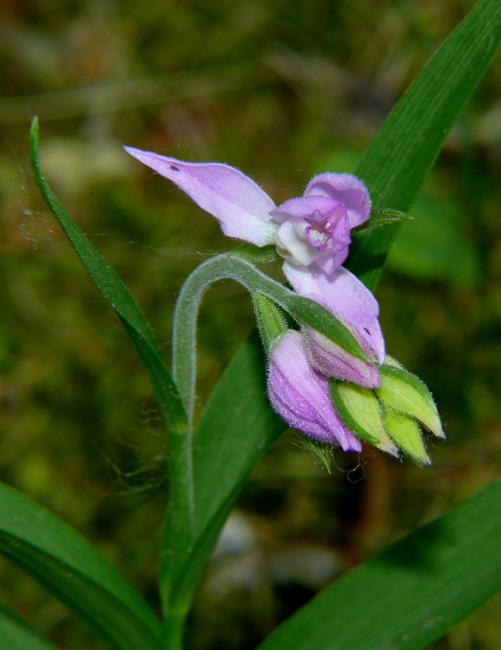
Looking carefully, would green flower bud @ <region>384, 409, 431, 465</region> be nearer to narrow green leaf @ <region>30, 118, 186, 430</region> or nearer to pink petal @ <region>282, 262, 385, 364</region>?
pink petal @ <region>282, 262, 385, 364</region>

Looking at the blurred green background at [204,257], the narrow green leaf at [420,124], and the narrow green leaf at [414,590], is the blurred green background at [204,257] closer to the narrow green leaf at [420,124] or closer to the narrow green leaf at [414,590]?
the narrow green leaf at [414,590]

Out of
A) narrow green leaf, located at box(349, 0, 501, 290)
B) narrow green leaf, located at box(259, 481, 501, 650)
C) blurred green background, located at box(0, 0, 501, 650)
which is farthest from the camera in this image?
blurred green background, located at box(0, 0, 501, 650)

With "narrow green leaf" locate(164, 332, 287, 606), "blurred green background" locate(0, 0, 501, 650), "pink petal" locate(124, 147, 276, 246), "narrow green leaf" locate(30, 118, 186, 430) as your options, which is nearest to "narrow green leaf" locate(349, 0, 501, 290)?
"pink petal" locate(124, 147, 276, 246)

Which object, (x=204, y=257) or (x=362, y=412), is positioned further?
(x=204, y=257)

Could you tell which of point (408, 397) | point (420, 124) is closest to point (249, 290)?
point (408, 397)

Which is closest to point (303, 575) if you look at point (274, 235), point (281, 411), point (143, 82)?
point (281, 411)

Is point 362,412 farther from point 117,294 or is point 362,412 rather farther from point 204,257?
point 204,257
